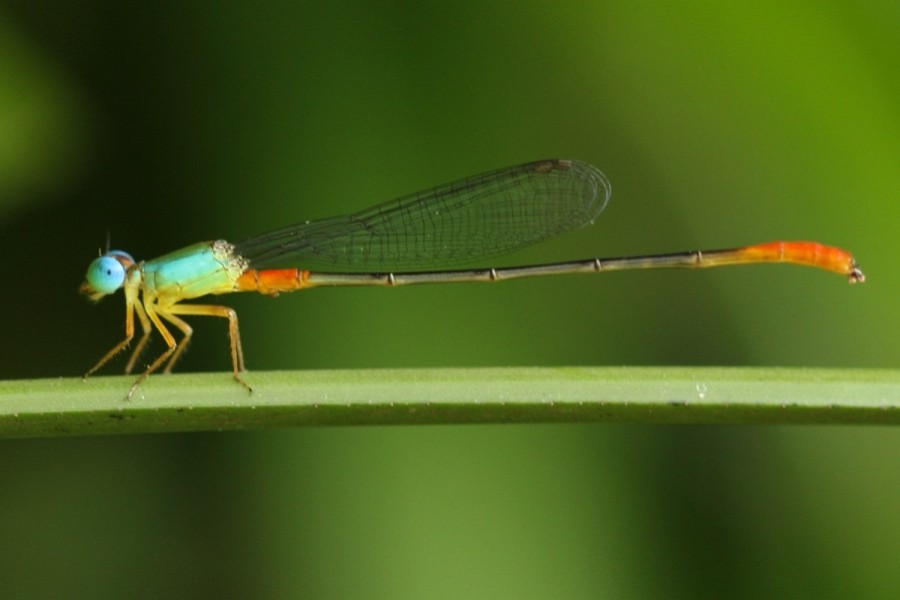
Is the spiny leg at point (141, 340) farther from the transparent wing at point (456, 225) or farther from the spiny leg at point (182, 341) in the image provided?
the transparent wing at point (456, 225)

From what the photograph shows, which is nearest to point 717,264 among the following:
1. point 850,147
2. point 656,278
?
point 656,278

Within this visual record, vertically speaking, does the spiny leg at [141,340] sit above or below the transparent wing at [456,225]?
below

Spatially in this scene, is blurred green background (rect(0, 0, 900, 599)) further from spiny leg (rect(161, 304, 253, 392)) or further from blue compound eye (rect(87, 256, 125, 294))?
blue compound eye (rect(87, 256, 125, 294))

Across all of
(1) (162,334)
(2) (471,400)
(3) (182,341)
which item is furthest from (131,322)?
(2) (471,400)

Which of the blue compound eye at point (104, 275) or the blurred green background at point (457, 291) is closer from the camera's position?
the blurred green background at point (457, 291)

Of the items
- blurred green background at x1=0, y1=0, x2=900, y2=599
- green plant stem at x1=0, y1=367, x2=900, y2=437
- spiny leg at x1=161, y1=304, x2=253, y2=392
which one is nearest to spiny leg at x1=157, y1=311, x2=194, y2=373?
spiny leg at x1=161, y1=304, x2=253, y2=392

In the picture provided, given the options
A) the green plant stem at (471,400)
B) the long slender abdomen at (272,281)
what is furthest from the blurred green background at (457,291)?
the green plant stem at (471,400)

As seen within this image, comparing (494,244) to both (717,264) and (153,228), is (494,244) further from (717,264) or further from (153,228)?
(153,228)

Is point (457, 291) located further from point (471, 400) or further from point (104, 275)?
point (471, 400)
